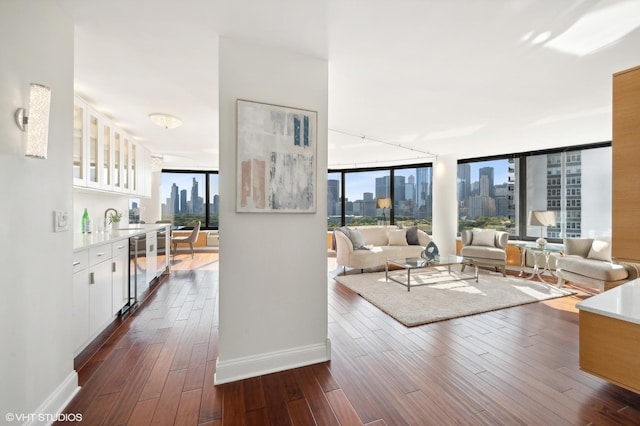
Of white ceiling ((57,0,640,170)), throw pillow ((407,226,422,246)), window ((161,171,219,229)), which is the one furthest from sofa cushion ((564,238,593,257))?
window ((161,171,219,229))

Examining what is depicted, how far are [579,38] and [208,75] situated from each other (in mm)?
3085

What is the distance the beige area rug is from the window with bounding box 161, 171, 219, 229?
5.19 metres

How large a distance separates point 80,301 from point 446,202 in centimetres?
653

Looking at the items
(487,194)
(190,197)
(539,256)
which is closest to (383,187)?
(487,194)

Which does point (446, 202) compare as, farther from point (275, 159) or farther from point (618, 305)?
point (275, 159)

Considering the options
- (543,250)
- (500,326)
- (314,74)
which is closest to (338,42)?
(314,74)

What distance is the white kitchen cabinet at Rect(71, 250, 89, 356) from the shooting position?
6.95 feet

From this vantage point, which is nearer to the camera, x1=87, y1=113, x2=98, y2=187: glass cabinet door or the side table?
x1=87, y1=113, x2=98, y2=187: glass cabinet door

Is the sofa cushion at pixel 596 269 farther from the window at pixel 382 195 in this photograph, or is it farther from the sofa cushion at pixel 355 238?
the window at pixel 382 195

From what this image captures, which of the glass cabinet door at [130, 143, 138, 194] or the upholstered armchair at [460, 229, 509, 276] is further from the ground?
the glass cabinet door at [130, 143, 138, 194]

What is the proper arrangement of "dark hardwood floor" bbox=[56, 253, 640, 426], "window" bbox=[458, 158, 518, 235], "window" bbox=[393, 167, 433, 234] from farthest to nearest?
1. "window" bbox=[393, 167, 433, 234]
2. "window" bbox=[458, 158, 518, 235]
3. "dark hardwood floor" bbox=[56, 253, 640, 426]

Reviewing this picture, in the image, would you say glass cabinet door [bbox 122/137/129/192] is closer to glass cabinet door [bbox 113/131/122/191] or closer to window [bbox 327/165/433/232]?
glass cabinet door [bbox 113/131/122/191]

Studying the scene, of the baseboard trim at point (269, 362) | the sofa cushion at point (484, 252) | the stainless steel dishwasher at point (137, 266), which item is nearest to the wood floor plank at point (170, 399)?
the baseboard trim at point (269, 362)

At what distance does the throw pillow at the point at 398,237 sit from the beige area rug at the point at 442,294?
40.5 inches
